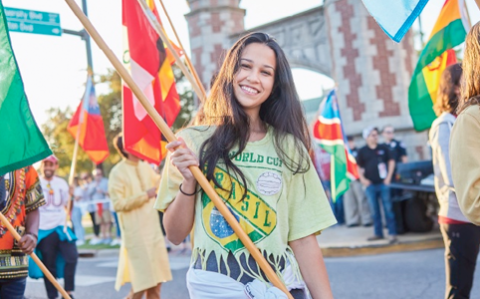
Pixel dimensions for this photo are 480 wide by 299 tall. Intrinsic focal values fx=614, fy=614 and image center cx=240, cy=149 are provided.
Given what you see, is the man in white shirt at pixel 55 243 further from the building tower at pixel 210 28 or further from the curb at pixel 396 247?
the building tower at pixel 210 28

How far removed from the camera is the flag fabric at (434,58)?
5.23m

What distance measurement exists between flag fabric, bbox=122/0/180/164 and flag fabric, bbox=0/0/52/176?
2.14m

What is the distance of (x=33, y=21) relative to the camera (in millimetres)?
10281

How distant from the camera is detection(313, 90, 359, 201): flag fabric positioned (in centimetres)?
1012

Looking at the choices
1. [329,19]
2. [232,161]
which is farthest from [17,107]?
[329,19]

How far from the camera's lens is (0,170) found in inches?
113

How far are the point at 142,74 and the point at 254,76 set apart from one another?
9.60 feet

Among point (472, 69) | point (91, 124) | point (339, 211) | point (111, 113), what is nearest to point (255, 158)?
point (472, 69)

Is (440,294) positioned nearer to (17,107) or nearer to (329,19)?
(17,107)

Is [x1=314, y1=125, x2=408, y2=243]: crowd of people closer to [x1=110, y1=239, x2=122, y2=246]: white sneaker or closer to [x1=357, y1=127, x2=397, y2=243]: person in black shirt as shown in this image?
[x1=357, y1=127, x2=397, y2=243]: person in black shirt

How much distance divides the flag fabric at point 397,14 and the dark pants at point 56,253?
5156mm

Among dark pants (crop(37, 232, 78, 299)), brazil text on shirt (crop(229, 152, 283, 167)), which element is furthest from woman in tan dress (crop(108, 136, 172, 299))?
brazil text on shirt (crop(229, 152, 283, 167))

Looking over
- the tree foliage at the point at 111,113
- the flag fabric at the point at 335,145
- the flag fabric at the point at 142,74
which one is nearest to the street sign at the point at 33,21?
the flag fabric at the point at 335,145

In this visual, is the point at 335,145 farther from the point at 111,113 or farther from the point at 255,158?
the point at 111,113
